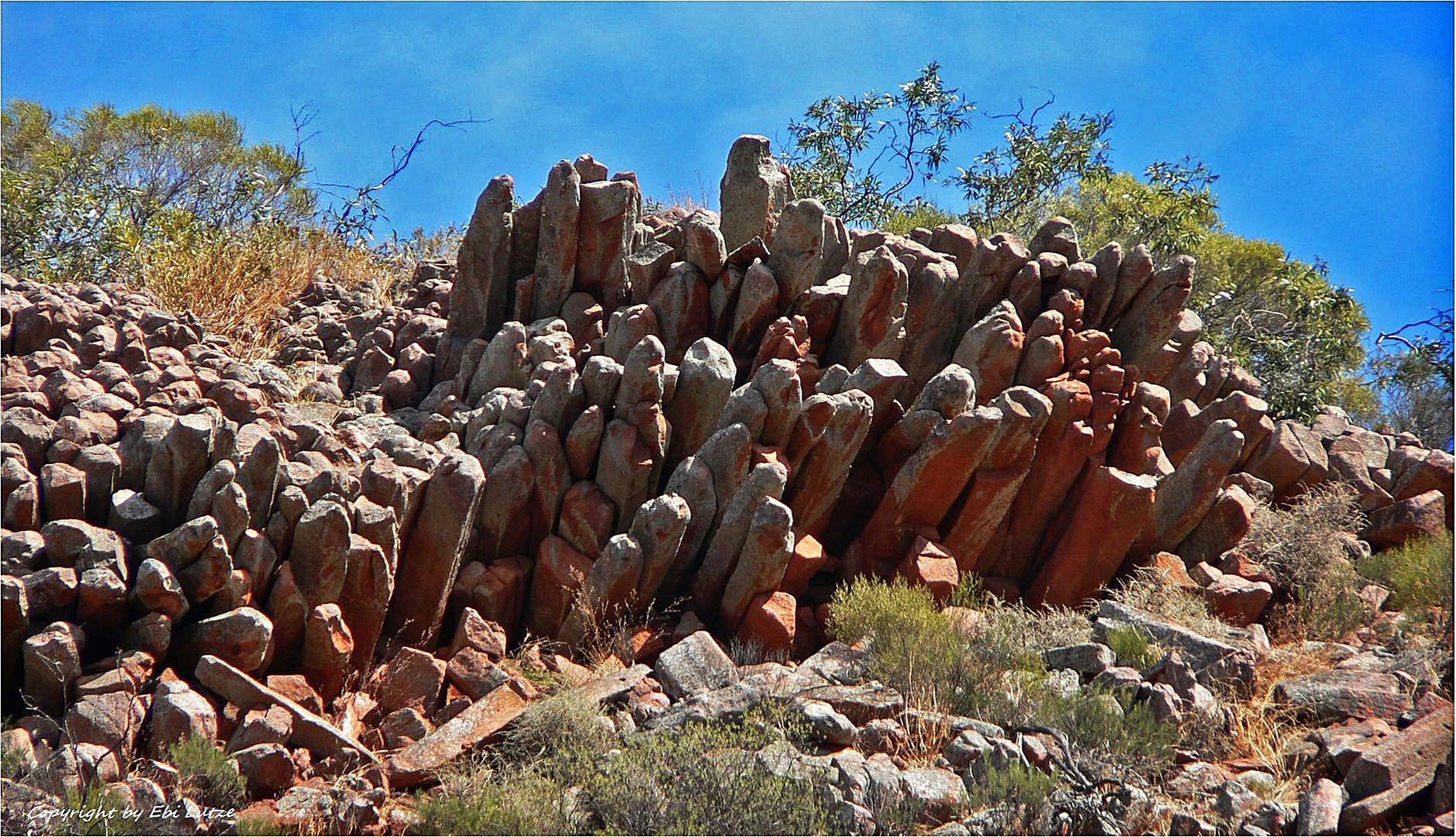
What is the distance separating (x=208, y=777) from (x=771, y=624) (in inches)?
148

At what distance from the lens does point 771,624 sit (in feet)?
29.0

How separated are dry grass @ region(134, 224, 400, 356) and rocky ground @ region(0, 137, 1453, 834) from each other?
414 mm

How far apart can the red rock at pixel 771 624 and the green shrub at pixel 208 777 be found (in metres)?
3.54

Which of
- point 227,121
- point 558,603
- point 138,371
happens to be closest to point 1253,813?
point 558,603

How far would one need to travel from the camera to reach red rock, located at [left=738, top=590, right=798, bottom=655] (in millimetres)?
8828

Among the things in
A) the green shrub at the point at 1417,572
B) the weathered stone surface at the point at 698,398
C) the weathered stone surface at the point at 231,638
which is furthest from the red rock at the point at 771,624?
the green shrub at the point at 1417,572

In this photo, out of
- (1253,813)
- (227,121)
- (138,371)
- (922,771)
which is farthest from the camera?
(227,121)

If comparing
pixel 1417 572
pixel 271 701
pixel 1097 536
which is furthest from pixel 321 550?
pixel 1417 572

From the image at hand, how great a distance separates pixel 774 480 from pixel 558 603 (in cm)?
172

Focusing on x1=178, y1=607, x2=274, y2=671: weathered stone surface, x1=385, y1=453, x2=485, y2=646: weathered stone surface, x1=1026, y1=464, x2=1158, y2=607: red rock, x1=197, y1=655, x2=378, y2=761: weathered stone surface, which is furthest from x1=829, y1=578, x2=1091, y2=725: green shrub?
x1=178, y1=607, x2=274, y2=671: weathered stone surface

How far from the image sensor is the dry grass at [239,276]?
12.8 meters

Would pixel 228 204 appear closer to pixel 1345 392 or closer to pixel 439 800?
pixel 439 800

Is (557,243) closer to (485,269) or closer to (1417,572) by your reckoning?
(485,269)

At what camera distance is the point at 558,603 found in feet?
28.8
